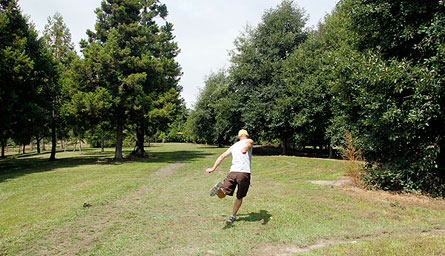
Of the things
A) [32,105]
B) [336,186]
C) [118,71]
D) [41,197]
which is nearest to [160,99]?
[118,71]

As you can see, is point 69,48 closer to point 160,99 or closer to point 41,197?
point 160,99

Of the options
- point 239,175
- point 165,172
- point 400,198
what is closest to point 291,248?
point 239,175

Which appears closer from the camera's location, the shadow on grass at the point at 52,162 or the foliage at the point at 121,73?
the shadow on grass at the point at 52,162

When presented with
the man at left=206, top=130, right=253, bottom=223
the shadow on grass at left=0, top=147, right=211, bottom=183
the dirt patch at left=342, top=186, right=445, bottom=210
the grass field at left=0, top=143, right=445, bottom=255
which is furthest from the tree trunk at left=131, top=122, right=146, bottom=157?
the man at left=206, top=130, right=253, bottom=223

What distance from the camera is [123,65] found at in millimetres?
22953

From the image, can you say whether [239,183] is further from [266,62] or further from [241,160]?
[266,62]

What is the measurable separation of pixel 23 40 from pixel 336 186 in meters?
22.5

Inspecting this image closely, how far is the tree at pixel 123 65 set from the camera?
71.8ft

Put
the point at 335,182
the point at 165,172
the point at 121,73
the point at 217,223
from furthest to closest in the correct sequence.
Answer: the point at 121,73 → the point at 165,172 → the point at 335,182 → the point at 217,223

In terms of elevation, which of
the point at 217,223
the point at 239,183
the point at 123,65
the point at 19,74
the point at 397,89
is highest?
the point at 123,65

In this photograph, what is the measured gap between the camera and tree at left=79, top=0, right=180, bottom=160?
21.9m

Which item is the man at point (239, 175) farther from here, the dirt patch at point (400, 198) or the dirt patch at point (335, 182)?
the dirt patch at point (335, 182)

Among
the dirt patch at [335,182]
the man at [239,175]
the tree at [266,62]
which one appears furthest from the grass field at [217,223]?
the tree at [266,62]

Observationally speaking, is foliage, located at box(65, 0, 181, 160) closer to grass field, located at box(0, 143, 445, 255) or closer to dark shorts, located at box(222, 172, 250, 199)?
grass field, located at box(0, 143, 445, 255)
